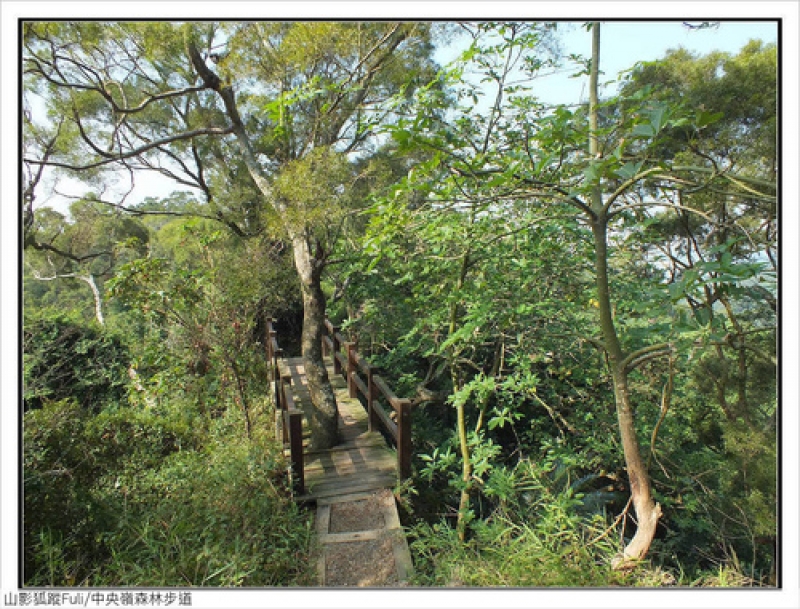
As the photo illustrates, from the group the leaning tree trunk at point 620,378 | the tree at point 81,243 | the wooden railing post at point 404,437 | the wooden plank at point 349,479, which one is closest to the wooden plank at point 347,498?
the wooden plank at point 349,479

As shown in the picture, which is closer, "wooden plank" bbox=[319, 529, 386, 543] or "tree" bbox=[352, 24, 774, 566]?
"tree" bbox=[352, 24, 774, 566]

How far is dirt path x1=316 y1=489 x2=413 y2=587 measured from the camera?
2.13m

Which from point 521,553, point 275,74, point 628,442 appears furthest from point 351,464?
point 275,74

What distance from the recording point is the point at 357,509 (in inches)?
109

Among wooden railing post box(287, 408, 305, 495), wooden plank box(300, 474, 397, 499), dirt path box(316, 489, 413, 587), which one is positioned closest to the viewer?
dirt path box(316, 489, 413, 587)

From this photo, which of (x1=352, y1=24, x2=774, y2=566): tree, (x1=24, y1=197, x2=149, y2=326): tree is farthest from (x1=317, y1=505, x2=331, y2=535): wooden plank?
(x1=24, y1=197, x2=149, y2=326): tree

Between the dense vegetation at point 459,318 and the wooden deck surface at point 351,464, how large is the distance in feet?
0.65

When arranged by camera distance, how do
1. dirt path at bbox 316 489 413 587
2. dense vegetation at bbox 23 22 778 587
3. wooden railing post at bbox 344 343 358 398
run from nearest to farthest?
dense vegetation at bbox 23 22 778 587
dirt path at bbox 316 489 413 587
wooden railing post at bbox 344 343 358 398

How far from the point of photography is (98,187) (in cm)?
564

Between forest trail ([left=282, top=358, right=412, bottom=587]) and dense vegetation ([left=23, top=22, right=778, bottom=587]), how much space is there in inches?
5.5

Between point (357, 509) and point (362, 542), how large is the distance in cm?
38

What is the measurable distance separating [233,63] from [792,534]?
4853 millimetres

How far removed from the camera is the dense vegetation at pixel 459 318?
1.68 m

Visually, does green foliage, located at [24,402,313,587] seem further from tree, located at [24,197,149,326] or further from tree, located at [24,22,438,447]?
tree, located at [24,197,149,326]
